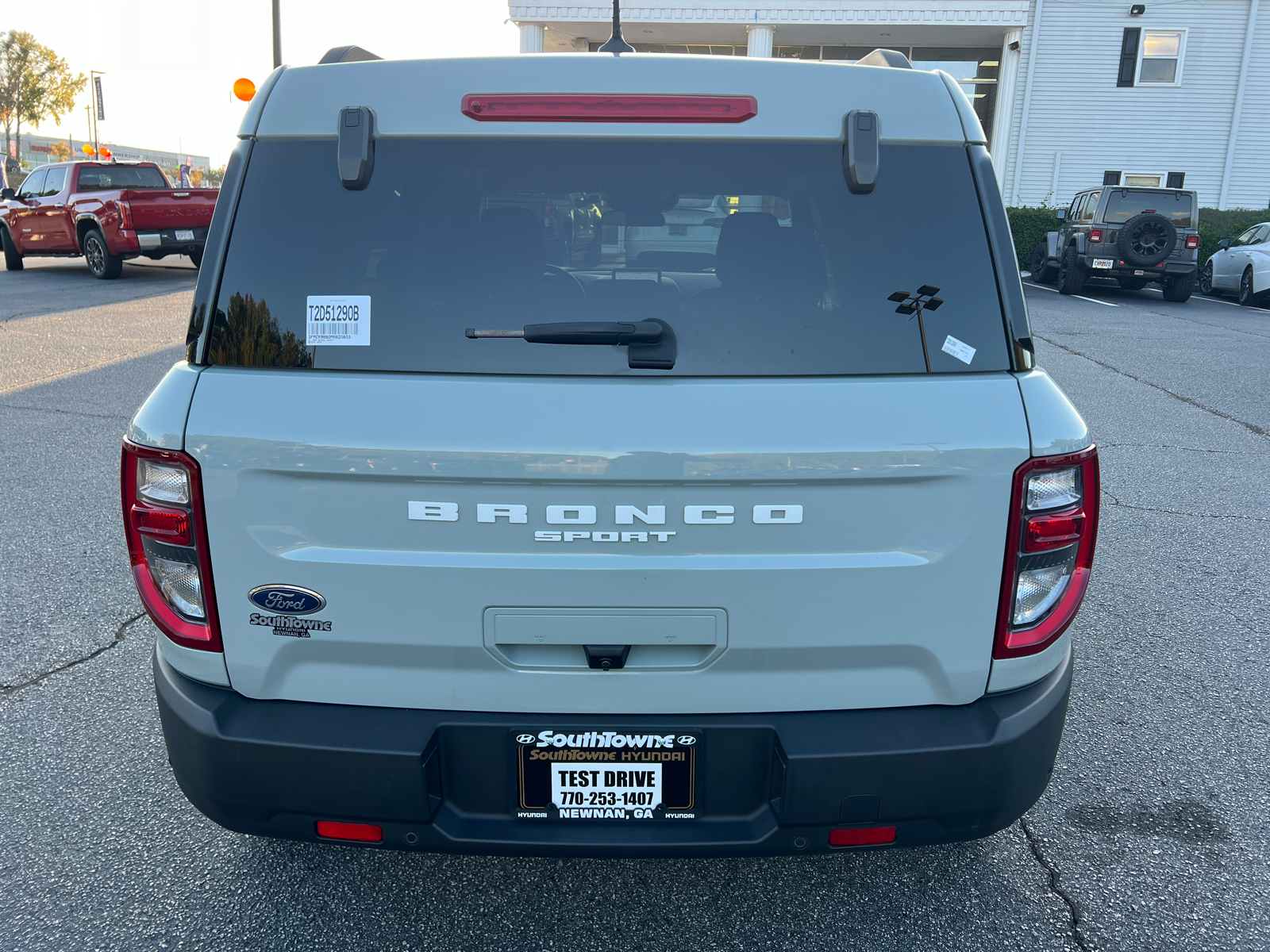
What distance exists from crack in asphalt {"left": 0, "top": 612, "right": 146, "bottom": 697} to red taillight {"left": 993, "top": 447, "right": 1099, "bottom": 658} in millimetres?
3307

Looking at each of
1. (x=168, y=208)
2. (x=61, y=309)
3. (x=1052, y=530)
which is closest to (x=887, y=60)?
(x=1052, y=530)

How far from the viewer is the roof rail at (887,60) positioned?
6.79 ft

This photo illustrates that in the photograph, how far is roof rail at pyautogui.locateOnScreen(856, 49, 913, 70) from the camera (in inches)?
81.5

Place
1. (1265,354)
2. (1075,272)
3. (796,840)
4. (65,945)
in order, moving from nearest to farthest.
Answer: (796,840) < (65,945) < (1265,354) < (1075,272)

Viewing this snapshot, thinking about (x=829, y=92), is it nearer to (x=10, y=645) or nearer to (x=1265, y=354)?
(x=10, y=645)

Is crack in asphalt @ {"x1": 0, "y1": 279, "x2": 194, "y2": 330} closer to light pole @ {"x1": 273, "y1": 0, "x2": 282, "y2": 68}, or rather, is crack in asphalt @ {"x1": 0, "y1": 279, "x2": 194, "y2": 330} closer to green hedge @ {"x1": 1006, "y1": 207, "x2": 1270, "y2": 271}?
light pole @ {"x1": 273, "y1": 0, "x2": 282, "y2": 68}

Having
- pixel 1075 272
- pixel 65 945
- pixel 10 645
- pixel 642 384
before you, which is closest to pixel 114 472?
pixel 10 645

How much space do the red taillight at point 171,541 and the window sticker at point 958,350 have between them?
4.95ft

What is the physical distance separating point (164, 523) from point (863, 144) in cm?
161

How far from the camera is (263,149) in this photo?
1963mm

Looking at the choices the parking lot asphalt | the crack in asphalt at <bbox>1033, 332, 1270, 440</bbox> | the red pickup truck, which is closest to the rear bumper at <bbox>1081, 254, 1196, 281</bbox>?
the crack in asphalt at <bbox>1033, 332, 1270, 440</bbox>

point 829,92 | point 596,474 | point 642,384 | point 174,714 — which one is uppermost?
point 829,92

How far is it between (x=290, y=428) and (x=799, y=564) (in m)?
1.02

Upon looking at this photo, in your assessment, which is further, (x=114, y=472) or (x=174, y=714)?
(x=114, y=472)
